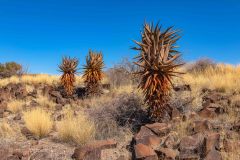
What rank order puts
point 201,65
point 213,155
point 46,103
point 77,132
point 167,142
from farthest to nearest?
1. point 201,65
2. point 46,103
3. point 77,132
4. point 167,142
5. point 213,155

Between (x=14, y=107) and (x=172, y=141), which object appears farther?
(x=14, y=107)

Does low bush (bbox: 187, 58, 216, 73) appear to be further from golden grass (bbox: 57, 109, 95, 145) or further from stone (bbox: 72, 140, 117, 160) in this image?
stone (bbox: 72, 140, 117, 160)

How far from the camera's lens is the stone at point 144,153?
6.25 meters

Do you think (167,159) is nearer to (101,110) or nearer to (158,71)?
(158,71)

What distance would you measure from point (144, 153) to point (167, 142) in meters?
1.01

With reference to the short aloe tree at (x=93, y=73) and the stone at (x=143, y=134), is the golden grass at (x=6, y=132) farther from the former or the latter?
the short aloe tree at (x=93, y=73)

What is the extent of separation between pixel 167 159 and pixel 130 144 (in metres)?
1.47

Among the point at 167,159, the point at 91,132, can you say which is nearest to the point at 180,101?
the point at 91,132

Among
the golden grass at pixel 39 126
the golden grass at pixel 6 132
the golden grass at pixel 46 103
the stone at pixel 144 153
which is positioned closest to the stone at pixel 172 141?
the stone at pixel 144 153

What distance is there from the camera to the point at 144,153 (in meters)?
6.39

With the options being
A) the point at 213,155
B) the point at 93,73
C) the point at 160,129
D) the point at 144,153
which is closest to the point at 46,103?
the point at 93,73

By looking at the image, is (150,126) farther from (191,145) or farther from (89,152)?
(89,152)

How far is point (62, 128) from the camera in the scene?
340 inches

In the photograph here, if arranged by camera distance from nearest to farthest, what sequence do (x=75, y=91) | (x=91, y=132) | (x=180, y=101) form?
(x=91, y=132) → (x=180, y=101) → (x=75, y=91)
